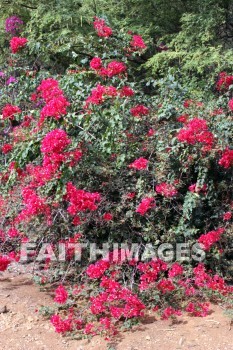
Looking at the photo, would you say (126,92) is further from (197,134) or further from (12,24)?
(12,24)

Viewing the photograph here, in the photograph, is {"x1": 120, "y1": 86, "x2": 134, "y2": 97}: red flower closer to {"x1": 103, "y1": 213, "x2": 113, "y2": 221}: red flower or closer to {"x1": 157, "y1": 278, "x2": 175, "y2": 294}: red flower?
{"x1": 103, "y1": 213, "x2": 113, "y2": 221}: red flower

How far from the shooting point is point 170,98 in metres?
4.51

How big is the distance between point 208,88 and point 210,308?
3.05m

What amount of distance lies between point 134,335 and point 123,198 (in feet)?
3.67

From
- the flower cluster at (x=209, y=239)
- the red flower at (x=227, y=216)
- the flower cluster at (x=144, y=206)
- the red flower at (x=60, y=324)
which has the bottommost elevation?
the red flower at (x=60, y=324)

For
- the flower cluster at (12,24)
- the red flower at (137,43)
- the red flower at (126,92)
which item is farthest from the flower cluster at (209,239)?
the flower cluster at (12,24)

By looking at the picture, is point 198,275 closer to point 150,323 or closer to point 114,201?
point 150,323

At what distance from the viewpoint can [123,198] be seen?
159 inches

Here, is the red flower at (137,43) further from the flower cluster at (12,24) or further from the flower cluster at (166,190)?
the flower cluster at (12,24)

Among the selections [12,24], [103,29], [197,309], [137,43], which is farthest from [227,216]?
[12,24]

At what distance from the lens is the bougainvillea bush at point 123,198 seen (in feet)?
12.2

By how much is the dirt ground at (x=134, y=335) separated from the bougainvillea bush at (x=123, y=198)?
11 cm

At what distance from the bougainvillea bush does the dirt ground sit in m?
0.11

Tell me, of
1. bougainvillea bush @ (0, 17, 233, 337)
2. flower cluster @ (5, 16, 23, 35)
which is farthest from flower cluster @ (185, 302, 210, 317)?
flower cluster @ (5, 16, 23, 35)
